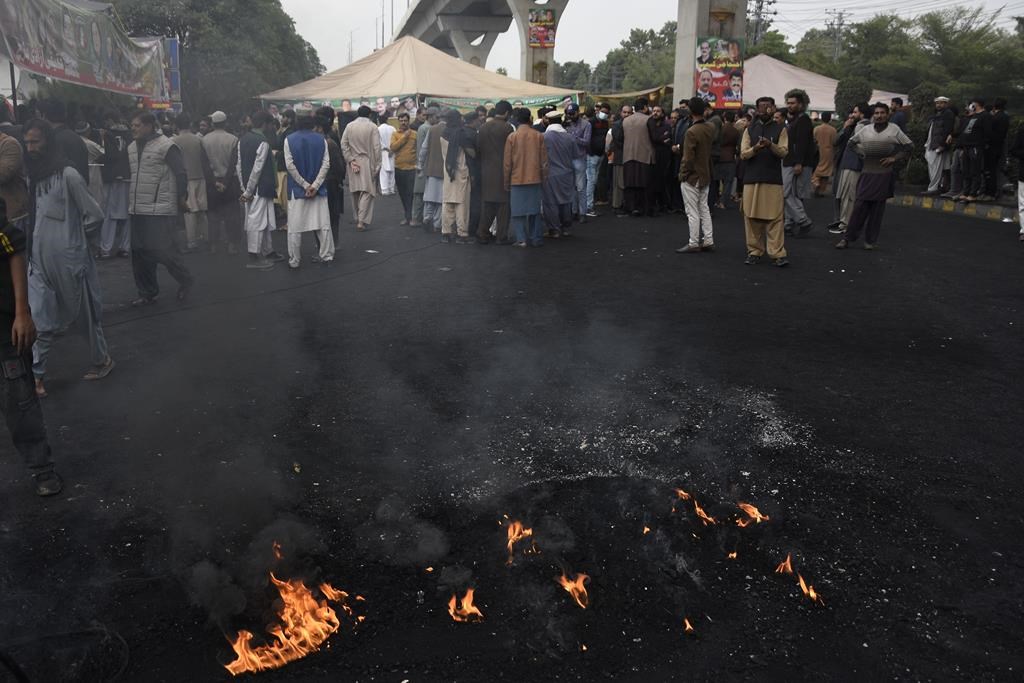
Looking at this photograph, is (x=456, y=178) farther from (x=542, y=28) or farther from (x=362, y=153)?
(x=542, y=28)

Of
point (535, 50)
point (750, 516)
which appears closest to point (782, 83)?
point (535, 50)

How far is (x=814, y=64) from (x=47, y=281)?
4932 centimetres

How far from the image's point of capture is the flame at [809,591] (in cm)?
300

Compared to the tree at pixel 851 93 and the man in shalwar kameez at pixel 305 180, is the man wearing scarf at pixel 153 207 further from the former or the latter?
the tree at pixel 851 93

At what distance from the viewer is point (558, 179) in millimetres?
11688

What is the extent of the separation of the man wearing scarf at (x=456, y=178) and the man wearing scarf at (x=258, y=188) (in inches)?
102

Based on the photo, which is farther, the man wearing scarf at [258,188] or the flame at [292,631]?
the man wearing scarf at [258,188]

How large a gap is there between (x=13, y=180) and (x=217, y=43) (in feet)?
95.2

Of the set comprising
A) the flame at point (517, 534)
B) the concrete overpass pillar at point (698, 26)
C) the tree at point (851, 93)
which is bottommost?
the flame at point (517, 534)

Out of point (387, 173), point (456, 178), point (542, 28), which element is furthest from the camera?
point (542, 28)

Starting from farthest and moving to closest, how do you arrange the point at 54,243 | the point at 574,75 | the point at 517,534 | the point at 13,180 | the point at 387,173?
the point at 574,75, the point at 387,173, the point at 54,243, the point at 13,180, the point at 517,534

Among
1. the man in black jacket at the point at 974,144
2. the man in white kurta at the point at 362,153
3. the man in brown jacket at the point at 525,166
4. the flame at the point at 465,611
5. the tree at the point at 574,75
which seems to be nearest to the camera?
the flame at the point at 465,611

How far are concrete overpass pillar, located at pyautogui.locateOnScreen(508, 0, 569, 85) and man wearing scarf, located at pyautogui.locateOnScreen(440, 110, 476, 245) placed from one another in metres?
25.5

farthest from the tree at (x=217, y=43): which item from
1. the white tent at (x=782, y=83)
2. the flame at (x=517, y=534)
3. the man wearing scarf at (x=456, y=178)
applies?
the flame at (x=517, y=534)
